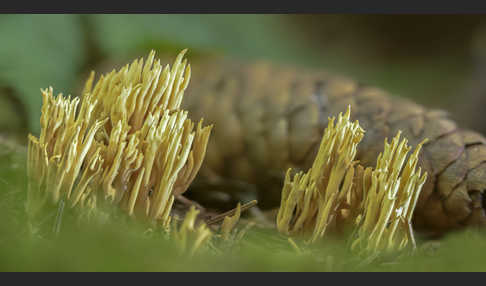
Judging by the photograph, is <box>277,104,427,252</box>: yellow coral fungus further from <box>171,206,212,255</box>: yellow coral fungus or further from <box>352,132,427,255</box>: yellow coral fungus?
<box>171,206,212,255</box>: yellow coral fungus

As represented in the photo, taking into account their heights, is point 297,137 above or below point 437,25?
below

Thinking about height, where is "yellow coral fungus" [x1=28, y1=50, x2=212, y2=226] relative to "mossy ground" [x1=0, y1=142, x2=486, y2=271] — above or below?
above

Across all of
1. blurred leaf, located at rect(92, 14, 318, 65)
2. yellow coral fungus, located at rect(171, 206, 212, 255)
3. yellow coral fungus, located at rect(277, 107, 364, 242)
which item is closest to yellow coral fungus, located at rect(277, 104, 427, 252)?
yellow coral fungus, located at rect(277, 107, 364, 242)

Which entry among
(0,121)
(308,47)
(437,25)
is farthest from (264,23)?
(0,121)

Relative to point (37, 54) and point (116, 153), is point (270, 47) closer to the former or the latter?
point (37, 54)

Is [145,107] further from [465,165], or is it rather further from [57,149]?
[465,165]

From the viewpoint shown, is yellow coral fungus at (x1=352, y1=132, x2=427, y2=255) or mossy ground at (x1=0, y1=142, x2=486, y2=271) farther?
yellow coral fungus at (x1=352, y1=132, x2=427, y2=255)

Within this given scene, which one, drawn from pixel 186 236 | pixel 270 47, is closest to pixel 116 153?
pixel 186 236
